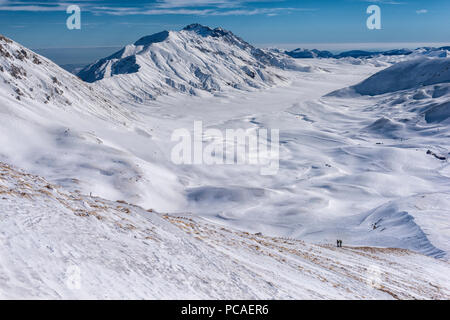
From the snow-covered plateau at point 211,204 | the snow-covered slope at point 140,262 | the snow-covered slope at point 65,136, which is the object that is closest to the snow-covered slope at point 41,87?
the snow-covered slope at point 65,136

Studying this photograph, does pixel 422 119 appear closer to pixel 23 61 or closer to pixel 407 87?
pixel 407 87

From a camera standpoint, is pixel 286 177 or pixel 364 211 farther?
pixel 286 177

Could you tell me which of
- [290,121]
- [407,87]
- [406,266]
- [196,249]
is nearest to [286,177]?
[406,266]

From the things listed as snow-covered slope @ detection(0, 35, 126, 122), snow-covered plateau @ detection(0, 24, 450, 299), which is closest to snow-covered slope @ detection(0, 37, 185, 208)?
snow-covered slope @ detection(0, 35, 126, 122)

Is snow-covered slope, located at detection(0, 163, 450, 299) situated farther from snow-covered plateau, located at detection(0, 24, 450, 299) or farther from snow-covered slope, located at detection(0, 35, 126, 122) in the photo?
snow-covered slope, located at detection(0, 35, 126, 122)

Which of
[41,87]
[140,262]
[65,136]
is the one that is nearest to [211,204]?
[65,136]

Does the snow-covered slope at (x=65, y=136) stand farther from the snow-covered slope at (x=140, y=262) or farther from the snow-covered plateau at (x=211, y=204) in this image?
the snow-covered slope at (x=140, y=262)
